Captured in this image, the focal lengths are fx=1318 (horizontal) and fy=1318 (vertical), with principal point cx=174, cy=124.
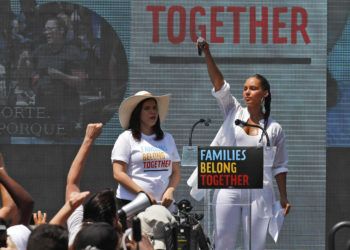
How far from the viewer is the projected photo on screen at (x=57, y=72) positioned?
38.8ft

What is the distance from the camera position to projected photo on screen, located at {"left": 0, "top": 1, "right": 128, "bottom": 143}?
11.8 m

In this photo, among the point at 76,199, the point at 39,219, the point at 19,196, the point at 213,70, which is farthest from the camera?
the point at 213,70

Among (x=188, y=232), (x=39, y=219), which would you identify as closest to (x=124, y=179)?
(x=188, y=232)

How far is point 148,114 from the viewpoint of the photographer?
9.45 m

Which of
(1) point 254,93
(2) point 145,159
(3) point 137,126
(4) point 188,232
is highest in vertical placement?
(1) point 254,93

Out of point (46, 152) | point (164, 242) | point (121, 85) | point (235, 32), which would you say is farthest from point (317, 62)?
point (164, 242)

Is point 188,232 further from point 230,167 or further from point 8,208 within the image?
point 8,208

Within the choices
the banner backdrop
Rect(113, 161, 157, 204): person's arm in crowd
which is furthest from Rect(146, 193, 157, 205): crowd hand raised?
the banner backdrop

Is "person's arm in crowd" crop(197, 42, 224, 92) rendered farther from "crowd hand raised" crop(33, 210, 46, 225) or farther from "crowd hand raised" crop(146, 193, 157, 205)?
"crowd hand raised" crop(33, 210, 46, 225)

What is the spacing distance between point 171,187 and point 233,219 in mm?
499

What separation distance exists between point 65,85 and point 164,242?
3.98m

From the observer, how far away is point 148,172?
9.32 m

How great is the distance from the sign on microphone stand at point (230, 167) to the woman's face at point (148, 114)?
1.32ft

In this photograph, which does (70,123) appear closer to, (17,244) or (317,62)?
(317,62)
